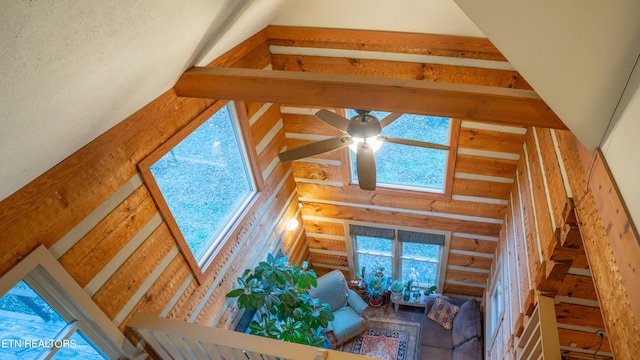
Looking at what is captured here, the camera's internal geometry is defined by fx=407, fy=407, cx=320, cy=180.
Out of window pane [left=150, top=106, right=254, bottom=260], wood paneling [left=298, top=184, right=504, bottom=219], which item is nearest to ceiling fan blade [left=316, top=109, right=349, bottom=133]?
window pane [left=150, top=106, right=254, bottom=260]

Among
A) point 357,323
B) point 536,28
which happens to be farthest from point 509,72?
point 357,323

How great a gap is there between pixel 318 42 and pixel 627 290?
341cm

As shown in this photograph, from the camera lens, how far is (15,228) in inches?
81.4

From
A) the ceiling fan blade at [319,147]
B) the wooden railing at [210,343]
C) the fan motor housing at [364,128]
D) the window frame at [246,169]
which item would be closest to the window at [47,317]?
the wooden railing at [210,343]

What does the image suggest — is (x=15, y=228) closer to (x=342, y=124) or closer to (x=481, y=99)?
(x=342, y=124)

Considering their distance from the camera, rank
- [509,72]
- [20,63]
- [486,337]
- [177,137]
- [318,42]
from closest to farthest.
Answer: [20,63] < [177,137] < [509,72] < [318,42] < [486,337]

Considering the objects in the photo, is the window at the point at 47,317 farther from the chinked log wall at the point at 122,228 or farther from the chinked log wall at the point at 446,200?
the chinked log wall at the point at 446,200

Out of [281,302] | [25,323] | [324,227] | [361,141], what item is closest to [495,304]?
[324,227]

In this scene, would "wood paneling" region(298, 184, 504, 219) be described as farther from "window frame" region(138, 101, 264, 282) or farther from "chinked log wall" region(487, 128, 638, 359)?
"window frame" region(138, 101, 264, 282)

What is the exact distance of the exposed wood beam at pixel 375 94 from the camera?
2.32 meters

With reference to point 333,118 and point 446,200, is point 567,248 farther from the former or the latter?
point 446,200

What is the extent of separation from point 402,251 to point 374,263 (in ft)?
1.79

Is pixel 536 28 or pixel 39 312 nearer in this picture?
pixel 536 28

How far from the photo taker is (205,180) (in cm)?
384
